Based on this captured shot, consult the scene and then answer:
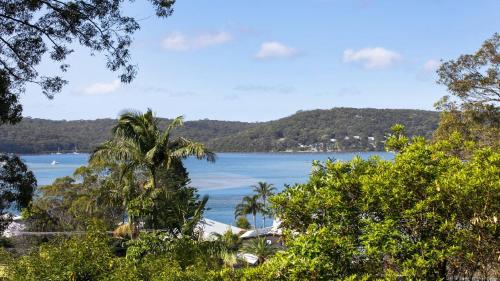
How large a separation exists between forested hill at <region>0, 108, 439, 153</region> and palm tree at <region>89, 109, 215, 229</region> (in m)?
124

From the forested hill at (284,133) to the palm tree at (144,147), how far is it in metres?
124

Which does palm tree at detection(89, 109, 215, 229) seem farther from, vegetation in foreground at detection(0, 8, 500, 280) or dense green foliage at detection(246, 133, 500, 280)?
dense green foliage at detection(246, 133, 500, 280)

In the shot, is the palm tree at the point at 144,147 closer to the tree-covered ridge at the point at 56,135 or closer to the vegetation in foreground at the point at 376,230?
the vegetation in foreground at the point at 376,230

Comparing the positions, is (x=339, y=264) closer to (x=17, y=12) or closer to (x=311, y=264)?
(x=311, y=264)

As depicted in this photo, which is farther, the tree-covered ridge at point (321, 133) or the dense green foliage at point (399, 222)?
the tree-covered ridge at point (321, 133)

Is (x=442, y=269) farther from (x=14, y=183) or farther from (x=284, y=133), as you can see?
(x=284, y=133)

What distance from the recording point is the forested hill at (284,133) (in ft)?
486

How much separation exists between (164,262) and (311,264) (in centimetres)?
259

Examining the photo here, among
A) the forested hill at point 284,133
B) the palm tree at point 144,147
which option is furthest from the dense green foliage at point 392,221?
A: the forested hill at point 284,133

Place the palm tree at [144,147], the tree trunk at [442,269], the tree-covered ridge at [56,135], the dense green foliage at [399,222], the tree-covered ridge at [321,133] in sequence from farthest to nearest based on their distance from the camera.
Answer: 1. the tree-covered ridge at [321,133]
2. the tree-covered ridge at [56,135]
3. the palm tree at [144,147]
4. the tree trunk at [442,269]
5. the dense green foliage at [399,222]

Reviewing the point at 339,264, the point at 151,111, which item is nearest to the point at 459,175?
the point at 339,264

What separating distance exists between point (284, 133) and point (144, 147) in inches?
6927

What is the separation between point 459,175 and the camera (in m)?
5.10

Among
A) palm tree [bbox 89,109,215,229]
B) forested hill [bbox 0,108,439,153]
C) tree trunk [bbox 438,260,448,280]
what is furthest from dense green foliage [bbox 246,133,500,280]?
forested hill [bbox 0,108,439,153]
